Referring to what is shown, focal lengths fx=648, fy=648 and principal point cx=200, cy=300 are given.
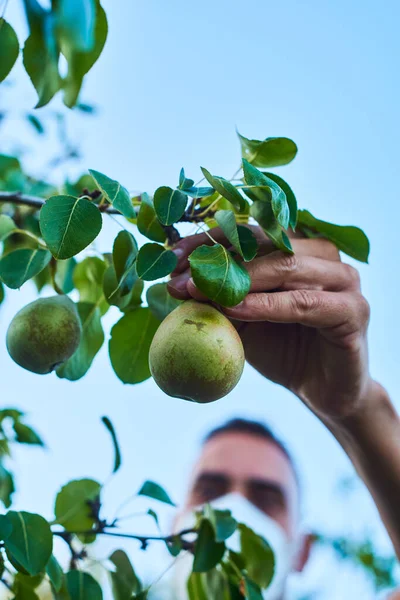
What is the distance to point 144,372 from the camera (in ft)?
3.78

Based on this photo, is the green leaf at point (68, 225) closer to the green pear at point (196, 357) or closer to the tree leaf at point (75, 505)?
the green pear at point (196, 357)

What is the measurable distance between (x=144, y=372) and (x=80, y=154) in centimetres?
177

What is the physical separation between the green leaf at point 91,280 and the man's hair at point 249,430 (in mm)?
3239

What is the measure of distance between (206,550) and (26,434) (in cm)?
49

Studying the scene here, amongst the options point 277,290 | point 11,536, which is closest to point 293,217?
point 277,290

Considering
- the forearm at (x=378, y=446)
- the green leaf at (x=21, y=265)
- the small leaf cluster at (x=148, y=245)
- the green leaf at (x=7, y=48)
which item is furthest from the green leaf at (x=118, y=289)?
the forearm at (x=378, y=446)

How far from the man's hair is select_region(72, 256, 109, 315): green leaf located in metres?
3.24

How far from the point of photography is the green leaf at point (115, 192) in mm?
907

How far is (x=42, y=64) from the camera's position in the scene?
0.94 m

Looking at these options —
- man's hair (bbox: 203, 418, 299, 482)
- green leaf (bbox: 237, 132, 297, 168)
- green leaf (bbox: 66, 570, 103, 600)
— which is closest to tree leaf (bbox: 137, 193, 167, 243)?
green leaf (bbox: 237, 132, 297, 168)

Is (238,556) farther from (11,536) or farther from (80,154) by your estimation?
(80,154)

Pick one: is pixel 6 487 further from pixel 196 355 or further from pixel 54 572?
pixel 196 355

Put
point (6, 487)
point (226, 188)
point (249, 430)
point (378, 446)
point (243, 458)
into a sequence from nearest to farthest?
point (226, 188) → point (6, 487) → point (378, 446) → point (243, 458) → point (249, 430)

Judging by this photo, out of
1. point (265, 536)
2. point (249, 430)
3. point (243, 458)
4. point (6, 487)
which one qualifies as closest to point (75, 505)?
point (6, 487)
